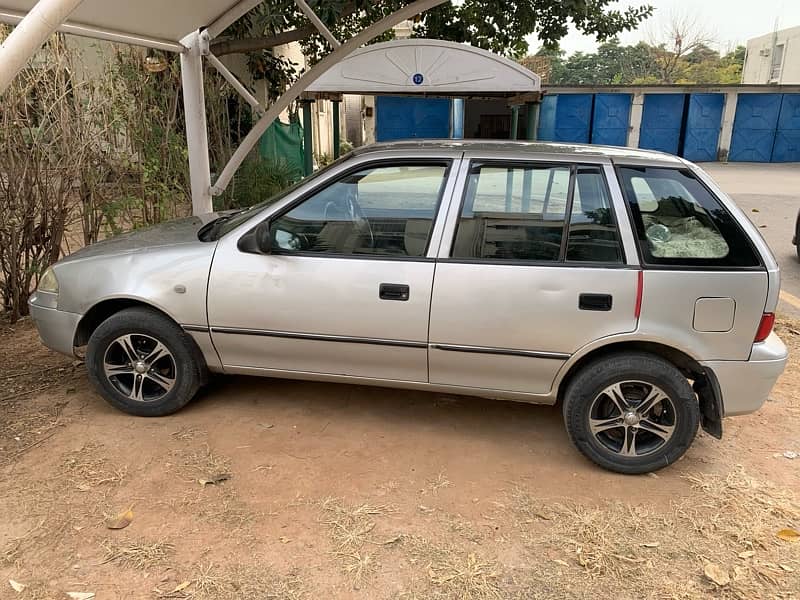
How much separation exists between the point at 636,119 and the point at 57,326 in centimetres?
2347

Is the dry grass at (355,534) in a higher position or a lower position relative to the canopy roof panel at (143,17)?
lower

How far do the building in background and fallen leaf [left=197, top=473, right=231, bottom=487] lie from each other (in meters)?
41.1

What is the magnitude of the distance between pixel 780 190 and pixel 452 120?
30.4ft

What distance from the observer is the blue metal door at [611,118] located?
2294 cm

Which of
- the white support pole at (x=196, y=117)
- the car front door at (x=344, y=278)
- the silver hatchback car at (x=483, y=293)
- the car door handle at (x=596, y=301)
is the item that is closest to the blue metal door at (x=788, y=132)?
the white support pole at (x=196, y=117)

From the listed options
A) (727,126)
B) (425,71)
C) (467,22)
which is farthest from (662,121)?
(425,71)

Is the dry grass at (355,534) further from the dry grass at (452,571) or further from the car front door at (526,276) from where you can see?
the car front door at (526,276)

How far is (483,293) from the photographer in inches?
130

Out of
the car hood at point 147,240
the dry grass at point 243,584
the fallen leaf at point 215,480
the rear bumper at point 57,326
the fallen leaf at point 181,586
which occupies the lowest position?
the dry grass at point 243,584

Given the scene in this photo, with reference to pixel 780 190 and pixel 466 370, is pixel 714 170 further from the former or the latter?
pixel 466 370

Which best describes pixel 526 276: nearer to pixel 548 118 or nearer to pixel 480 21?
pixel 480 21

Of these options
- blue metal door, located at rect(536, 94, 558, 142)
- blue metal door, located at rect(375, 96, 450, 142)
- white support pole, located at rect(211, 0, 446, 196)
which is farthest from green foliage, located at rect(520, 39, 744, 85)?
white support pole, located at rect(211, 0, 446, 196)

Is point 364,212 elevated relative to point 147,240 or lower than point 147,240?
elevated

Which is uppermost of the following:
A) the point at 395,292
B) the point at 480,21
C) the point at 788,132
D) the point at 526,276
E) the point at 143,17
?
the point at 480,21
